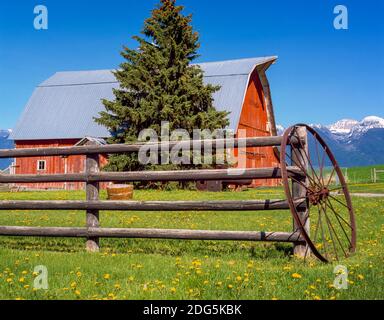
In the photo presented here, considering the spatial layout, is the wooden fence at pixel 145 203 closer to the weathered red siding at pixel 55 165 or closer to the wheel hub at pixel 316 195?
the wheel hub at pixel 316 195

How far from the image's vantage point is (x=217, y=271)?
5.78m

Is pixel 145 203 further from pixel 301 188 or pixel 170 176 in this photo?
pixel 301 188

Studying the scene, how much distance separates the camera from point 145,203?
299 inches

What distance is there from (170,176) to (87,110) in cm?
3253

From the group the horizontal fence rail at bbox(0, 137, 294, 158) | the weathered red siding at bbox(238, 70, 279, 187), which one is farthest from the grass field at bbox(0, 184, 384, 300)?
the weathered red siding at bbox(238, 70, 279, 187)

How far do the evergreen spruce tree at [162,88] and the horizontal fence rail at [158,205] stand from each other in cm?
1943

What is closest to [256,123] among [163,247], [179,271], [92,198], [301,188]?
[163,247]

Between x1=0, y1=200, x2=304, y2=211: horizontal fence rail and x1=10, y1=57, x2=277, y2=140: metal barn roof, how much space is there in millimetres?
26284

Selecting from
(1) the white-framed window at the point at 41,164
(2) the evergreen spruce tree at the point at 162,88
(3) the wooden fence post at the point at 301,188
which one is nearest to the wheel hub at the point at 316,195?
(3) the wooden fence post at the point at 301,188

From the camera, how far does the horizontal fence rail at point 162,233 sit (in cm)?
695

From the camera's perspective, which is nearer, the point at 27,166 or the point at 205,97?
the point at 205,97

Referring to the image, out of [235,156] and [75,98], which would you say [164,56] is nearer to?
[235,156]
